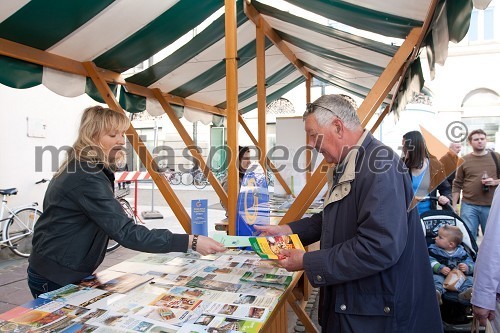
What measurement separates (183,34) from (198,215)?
1827mm

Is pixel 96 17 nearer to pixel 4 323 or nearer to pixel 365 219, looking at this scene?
pixel 4 323

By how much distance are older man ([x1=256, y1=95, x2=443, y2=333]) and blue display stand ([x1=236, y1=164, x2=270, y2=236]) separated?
102 cm

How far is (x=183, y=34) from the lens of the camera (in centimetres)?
351

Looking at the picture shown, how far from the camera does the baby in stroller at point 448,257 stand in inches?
116

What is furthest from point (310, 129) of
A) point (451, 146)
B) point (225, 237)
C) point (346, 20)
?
point (451, 146)

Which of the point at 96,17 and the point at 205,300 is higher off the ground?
the point at 96,17

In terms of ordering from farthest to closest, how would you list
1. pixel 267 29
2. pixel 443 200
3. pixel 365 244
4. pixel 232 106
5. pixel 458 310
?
pixel 267 29 → pixel 443 200 → pixel 458 310 → pixel 232 106 → pixel 365 244

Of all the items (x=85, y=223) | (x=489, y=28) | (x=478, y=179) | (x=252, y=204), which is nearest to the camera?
(x=85, y=223)

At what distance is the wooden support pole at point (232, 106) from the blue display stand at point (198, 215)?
0.39m

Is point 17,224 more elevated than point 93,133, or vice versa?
point 93,133

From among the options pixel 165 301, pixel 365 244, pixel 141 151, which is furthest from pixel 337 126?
pixel 141 151

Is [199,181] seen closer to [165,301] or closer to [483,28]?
[483,28]

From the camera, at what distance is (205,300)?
5.16 feet

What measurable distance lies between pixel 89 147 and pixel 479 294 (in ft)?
6.87
